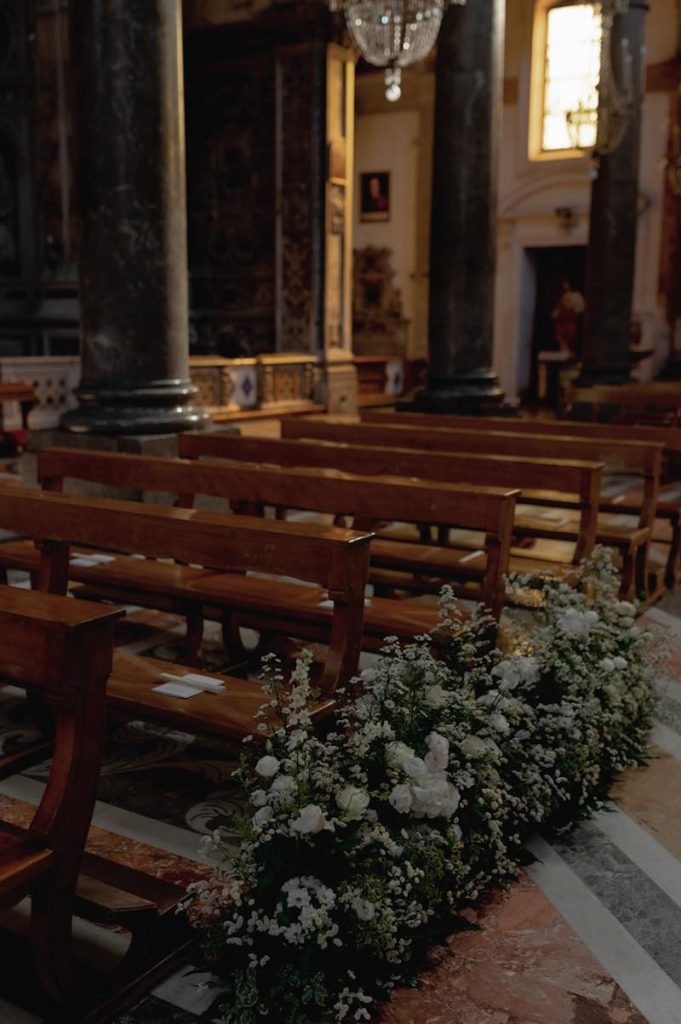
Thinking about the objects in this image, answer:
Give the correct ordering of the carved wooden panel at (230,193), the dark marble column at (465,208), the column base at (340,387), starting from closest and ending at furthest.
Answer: the dark marble column at (465,208), the column base at (340,387), the carved wooden panel at (230,193)

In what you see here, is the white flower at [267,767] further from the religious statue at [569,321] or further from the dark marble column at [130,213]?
the religious statue at [569,321]

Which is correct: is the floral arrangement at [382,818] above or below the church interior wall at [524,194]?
below

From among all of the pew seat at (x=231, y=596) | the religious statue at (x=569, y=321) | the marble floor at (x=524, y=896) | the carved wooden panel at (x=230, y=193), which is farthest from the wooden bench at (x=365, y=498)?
the religious statue at (x=569, y=321)

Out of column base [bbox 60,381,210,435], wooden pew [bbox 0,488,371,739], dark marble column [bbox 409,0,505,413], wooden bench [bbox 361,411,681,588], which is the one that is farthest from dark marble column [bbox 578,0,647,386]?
wooden pew [bbox 0,488,371,739]

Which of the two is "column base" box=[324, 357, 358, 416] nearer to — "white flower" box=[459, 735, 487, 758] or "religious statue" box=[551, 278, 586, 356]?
"religious statue" box=[551, 278, 586, 356]

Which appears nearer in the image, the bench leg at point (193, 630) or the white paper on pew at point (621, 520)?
the bench leg at point (193, 630)

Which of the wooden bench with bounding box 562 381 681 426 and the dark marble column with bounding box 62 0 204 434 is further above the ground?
the dark marble column with bounding box 62 0 204 434

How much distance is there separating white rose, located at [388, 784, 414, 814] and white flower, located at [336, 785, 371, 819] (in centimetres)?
12

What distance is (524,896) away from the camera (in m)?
2.69

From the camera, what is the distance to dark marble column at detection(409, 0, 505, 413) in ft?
27.8

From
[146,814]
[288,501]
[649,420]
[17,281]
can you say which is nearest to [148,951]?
[146,814]

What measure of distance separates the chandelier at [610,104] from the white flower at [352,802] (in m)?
9.73

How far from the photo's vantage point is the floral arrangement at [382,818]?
7.14 ft

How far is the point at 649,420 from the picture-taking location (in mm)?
10398
